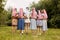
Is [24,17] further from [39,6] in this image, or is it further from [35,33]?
[39,6]

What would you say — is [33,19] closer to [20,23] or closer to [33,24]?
[33,24]

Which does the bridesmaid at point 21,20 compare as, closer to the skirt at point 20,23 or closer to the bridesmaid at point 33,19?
the skirt at point 20,23

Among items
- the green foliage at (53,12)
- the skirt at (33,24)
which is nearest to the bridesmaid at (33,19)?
the skirt at (33,24)

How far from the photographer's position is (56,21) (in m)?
42.8

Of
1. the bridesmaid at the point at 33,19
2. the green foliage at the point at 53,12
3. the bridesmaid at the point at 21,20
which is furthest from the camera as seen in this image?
the green foliage at the point at 53,12

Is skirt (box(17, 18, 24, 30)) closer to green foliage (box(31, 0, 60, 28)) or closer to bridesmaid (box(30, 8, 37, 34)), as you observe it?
bridesmaid (box(30, 8, 37, 34))

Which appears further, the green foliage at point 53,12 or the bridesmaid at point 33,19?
the green foliage at point 53,12

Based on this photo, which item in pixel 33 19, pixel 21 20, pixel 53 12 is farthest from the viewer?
pixel 53 12

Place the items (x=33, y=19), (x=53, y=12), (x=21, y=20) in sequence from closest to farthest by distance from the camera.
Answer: (x=21, y=20), (x=33, y=19), (x=53, y=12)

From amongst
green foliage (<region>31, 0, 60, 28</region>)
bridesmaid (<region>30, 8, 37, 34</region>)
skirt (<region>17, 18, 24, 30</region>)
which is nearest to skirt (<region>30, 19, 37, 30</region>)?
bridesmaid (<region>30, 8, 37, 34</region>)

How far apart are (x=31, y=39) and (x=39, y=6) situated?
3370 centimetres

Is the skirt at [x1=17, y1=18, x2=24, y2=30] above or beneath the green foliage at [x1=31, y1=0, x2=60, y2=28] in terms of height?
beneath

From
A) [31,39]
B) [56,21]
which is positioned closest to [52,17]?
[56,21]

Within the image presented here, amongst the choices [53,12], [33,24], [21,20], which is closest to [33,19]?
[33,24]
